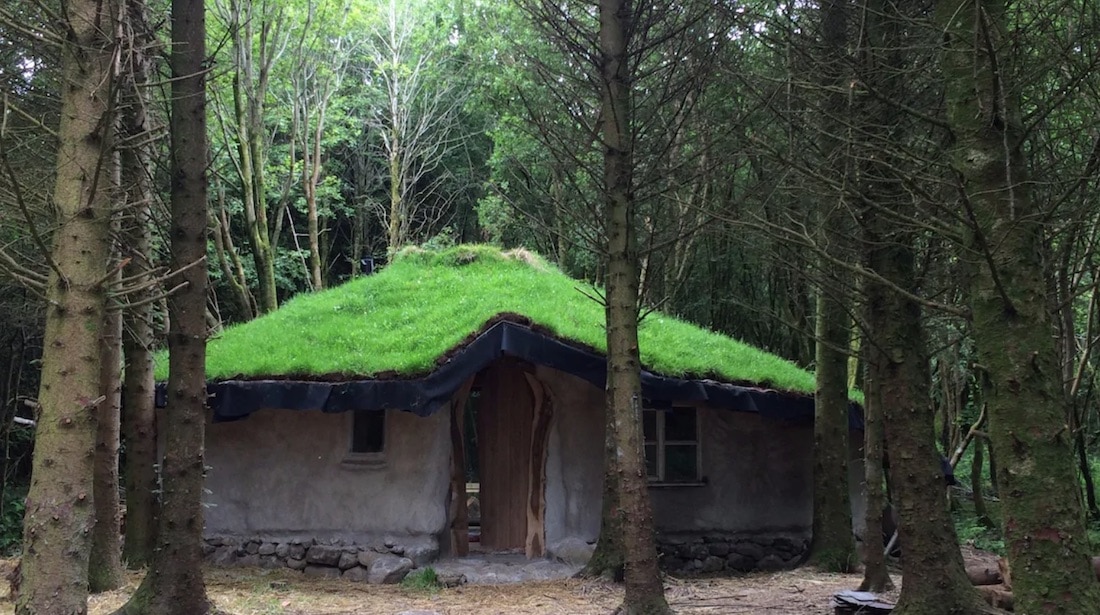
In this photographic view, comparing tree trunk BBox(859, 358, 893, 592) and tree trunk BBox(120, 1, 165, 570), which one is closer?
tree trunk BBox(859, 358, 893, 592)

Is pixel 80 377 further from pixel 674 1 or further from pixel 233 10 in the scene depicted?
pixel 233 10

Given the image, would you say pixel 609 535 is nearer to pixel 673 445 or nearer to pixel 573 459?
Answer: pixel 573 459

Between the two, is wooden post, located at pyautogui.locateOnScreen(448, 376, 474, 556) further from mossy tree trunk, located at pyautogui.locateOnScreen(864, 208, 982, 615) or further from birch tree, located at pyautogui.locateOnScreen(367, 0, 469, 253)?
birch tree, located at pyautogui.locateOnScreen(367, 0, 469, 253)

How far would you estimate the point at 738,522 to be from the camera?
415 inches

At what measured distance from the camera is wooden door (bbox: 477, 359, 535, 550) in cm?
1123

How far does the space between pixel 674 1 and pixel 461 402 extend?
5406 mm

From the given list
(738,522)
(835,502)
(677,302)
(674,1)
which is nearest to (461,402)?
(738,522)

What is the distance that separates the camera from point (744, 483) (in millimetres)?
10633

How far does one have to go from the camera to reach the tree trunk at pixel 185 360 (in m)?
5.84

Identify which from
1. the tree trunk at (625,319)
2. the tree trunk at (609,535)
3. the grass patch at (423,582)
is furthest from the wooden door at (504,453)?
the tree trunk at (625,319)

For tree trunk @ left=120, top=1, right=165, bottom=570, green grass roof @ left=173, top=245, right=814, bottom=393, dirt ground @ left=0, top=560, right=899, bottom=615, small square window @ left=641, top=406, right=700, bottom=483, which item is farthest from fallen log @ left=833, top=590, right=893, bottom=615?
tree trunk @ left=120, top=1, right=165, bottom=570

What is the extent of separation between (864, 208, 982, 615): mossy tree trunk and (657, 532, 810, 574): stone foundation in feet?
14.4

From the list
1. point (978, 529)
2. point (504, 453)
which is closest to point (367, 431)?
point (504, 453)

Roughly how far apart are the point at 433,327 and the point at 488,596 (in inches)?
126
